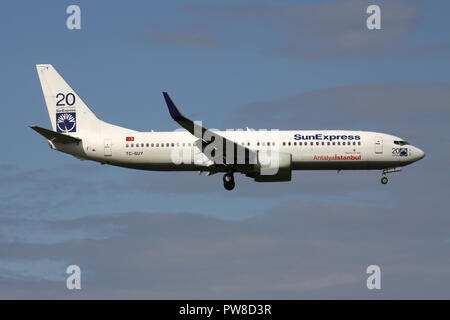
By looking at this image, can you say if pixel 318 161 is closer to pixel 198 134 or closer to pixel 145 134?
pixel 198 134

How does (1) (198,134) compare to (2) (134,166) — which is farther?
(2) (134,166)

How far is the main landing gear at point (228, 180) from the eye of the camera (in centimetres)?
7262

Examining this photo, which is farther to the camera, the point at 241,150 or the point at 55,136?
the point at 55,136

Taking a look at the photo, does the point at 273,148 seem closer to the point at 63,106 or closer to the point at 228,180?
the point at 228,180

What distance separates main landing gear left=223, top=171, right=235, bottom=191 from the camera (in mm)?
72625

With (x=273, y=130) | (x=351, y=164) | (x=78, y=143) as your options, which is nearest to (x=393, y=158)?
(x=351, y=164)

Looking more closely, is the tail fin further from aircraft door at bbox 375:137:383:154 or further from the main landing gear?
aircraft door at bbox 375:137:383:154

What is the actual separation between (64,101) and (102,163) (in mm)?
7452

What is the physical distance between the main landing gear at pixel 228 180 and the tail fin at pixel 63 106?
1336 cm

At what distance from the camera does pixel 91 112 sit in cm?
7825

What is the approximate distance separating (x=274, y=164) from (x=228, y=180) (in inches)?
181

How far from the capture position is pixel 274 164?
70.4m

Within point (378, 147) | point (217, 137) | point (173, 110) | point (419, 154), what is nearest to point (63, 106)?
point (217, 137)

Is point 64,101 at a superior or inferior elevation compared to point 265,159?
superior
